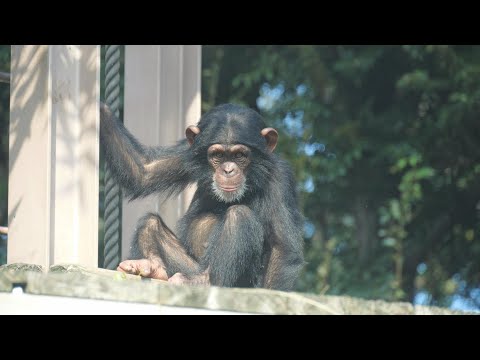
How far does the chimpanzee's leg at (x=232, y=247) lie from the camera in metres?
5.41

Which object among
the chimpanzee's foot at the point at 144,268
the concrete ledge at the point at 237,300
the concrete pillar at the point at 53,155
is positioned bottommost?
the chimpanzee's foot at the point at 144,268

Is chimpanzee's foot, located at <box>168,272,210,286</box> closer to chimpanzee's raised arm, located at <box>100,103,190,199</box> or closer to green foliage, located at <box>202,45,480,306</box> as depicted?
chimpanzee's raised arm, located at <box>100,103,190,199</box>

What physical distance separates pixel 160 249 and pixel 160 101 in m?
1.28

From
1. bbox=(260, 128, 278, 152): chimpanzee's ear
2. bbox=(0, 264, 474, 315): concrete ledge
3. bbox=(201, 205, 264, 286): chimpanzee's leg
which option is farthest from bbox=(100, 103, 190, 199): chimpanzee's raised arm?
bbox=(0, 264, 474, 315): concrete ledge

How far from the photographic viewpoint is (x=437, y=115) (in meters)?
12.1

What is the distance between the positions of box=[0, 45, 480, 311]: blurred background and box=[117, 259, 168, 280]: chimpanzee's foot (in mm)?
6306

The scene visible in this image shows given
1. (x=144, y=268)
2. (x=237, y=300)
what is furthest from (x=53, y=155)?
(x=237, y=300)

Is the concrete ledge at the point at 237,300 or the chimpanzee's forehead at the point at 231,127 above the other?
the chimpanzee's forehead at the point at 231,127

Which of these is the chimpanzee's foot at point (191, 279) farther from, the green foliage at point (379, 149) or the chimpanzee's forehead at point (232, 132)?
the green foliage at point (379, 149)

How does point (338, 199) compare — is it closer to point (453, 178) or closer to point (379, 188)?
point (379, 188)

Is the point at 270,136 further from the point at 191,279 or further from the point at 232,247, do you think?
the point at 191,279

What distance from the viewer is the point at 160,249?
575 centimetres

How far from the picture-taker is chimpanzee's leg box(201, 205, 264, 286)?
5406 millimetres

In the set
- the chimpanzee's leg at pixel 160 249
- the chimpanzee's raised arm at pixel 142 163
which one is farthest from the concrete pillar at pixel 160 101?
the chimpanzee's leg at pixel 160 249
